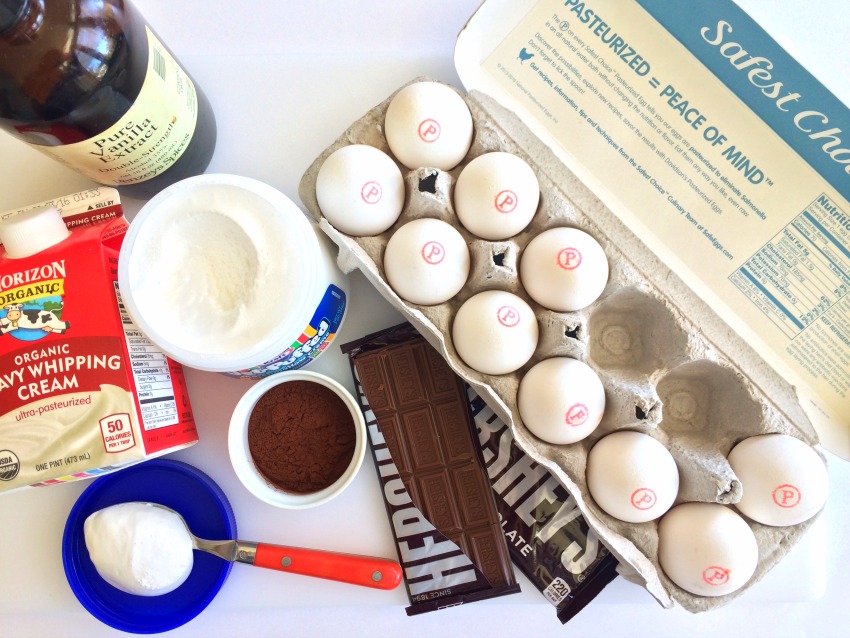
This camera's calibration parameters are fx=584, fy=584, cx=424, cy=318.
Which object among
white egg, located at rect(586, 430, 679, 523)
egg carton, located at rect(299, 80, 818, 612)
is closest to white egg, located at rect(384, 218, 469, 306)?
egg carton, located at rect(299, 80, 818, 612)

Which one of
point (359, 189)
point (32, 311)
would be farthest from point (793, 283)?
point (32, 311)

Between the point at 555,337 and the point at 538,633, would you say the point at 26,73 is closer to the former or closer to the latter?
the point at 555,337

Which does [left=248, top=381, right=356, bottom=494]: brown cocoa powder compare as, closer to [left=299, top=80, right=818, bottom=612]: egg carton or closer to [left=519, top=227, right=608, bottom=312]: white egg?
[left=299, top=80, right=818, bottom=612]: egg carton

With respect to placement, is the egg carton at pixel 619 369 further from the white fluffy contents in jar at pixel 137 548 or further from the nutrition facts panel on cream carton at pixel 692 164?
the white fluffy contents in jar at pixel 137 548

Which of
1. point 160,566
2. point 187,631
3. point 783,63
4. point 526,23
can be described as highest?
point 783,63

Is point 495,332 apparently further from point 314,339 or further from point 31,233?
point 31,233

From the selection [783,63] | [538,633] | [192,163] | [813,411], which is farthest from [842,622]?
[192,163]

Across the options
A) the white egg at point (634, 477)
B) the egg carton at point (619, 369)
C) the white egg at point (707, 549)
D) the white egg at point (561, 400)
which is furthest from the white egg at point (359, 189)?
the white egg at point (707, 549)
